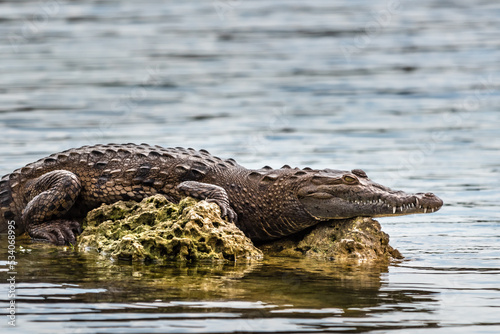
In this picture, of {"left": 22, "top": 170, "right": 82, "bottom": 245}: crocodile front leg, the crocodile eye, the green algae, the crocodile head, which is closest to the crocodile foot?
{"left": 22, "top": 170, "right": 82, "bottom": 245}: crocodile front leg

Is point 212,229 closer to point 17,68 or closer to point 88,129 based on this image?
point 88,129

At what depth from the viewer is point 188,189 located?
27.8 ft

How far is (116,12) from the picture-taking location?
127ft

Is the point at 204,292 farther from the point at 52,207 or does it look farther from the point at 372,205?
the point at 52,207

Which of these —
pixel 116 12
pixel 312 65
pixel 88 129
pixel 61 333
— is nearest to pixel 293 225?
pixel 61 333

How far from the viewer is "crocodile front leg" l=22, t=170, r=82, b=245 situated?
871 centimetres

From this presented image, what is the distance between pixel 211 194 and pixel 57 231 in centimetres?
171

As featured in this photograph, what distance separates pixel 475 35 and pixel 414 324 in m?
25.0

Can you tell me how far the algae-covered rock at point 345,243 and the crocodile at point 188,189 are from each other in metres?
0.13

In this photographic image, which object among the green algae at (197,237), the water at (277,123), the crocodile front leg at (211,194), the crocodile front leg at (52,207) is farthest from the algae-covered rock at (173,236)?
the crocodile front leg at (52,207)

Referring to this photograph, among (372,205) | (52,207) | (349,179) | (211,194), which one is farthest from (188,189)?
(372,205)

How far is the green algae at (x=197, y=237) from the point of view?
7949 millimetres

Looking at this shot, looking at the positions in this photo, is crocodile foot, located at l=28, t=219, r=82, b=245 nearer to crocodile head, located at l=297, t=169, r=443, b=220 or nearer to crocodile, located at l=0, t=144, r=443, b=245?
crocodile, located at l=0, t=144, r=443, b=245

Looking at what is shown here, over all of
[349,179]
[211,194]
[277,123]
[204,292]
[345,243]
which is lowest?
[204,292]
